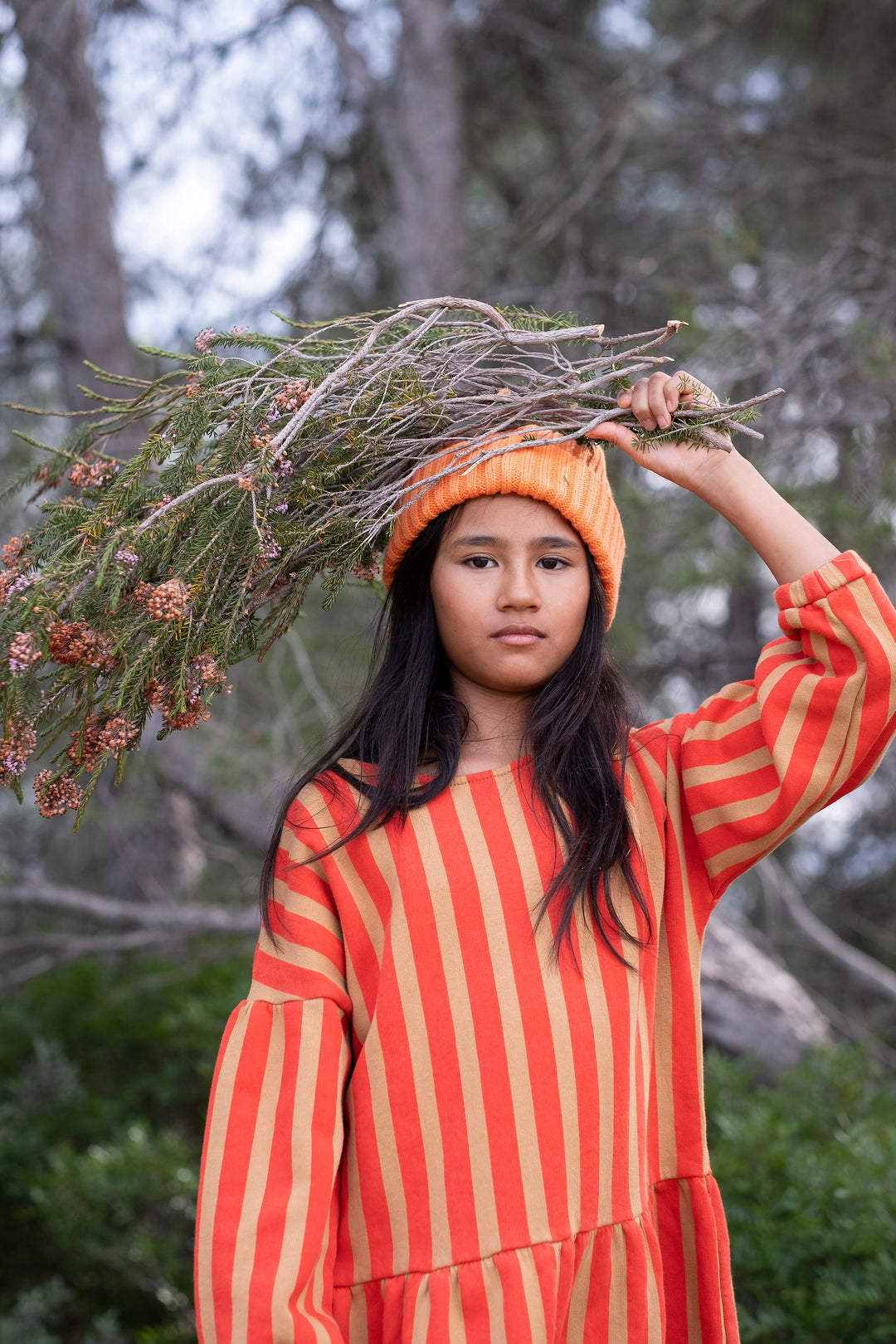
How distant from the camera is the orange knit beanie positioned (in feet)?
5.09

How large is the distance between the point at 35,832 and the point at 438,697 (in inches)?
175

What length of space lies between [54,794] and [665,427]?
0.98m

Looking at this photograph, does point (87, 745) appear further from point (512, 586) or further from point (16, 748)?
point (512, 586)

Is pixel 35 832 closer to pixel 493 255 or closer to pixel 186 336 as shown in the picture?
pixel 186 336

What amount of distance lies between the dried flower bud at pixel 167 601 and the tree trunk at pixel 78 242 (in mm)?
2997

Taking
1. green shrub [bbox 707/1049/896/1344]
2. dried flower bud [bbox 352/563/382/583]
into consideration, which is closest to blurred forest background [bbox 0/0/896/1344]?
green shrub [bbox 707/1049/896/1344]

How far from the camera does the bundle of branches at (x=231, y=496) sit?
134cm

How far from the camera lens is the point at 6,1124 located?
376 cm

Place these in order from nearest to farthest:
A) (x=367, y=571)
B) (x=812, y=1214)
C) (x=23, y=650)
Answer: (x=23, y=650) < (x=367, y=571) < (x=812, y=1214)

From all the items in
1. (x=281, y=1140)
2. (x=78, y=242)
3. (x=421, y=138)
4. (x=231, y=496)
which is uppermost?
(x=421, y=138)

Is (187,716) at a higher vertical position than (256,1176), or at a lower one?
higher

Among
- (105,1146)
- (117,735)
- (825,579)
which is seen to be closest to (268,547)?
(117,735)

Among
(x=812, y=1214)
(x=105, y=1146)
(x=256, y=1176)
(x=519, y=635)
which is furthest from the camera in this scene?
(x=105, y=1146)

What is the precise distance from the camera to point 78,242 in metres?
4.16
